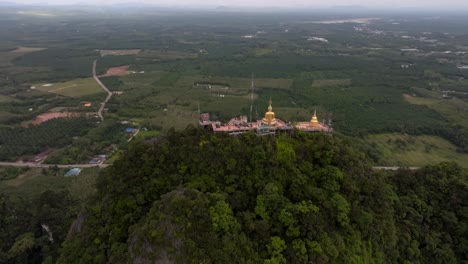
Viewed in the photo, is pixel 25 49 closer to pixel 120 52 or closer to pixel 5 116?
pixel 120 52

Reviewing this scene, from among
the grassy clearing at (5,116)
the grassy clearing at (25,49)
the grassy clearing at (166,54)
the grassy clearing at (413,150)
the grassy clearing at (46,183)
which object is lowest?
the grassy clearing at (413,150)

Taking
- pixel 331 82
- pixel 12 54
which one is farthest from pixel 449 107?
pixel 12 54

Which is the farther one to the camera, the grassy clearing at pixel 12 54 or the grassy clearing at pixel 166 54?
the grassy clearing at pixel 166 54

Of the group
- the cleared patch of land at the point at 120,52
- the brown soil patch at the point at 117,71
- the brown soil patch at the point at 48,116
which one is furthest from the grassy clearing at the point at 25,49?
the brown soil patch at the point at 48,116

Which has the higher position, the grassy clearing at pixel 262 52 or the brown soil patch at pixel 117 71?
the grassy clearing at pixel 262 52

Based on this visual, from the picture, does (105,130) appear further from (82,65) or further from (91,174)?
(82,65)

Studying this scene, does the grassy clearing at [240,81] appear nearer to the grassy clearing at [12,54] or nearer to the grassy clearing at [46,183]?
the grassy clearing at [46,183]

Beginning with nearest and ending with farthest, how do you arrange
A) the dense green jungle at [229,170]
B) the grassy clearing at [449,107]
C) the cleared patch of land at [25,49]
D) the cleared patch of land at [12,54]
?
the dense green jungle at [229,170] → the grassy clearing at [449,107] → the cleared patch of land at [12,54] → the cleared patch of land at [25,49]
